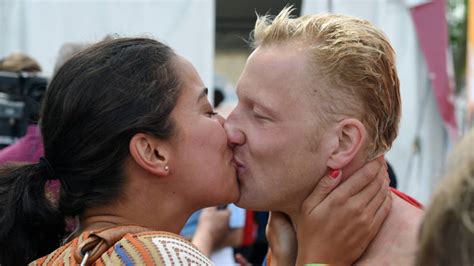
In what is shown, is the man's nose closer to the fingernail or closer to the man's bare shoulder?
the fingernail

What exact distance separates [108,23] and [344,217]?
13.0 feet

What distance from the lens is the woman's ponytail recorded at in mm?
1782

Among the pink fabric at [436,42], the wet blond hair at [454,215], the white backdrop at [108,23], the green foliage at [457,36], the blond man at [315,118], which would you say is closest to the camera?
the wet blond hair at [454,215]

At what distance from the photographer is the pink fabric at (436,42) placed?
5617mm

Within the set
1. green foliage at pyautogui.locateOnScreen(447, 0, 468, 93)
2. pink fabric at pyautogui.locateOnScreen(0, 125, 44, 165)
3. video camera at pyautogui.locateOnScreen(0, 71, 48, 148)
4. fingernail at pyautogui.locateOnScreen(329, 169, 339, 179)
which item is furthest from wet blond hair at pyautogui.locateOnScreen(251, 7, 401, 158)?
green foliage at pyautogui.locateOnScreen(447, 0, 468, 93)

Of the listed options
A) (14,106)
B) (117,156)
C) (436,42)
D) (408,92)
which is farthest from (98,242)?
(436,42)

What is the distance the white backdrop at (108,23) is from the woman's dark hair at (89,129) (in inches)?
139

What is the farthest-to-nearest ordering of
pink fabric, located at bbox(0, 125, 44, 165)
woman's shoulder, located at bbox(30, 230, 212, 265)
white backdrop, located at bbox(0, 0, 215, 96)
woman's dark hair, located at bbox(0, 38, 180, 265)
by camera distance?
white backdrop, located at bbox(0, 0, 215, 96) < pink fabric, located at bbox(0, 125, 44, 165) < woman's dark hair, located at bbox(0, 38, 180, 265) < woman's shoulder, located at bbox(30, 230, 212, 265)

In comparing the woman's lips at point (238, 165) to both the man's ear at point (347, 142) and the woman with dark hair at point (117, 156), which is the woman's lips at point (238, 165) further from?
the man's ear at point (347, 142)

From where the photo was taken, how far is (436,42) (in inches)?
224

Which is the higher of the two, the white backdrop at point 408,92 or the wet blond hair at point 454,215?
the wet blond hair at point 454,215

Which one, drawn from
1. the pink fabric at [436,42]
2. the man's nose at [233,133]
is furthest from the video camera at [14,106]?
the pink fabric at [436,42]

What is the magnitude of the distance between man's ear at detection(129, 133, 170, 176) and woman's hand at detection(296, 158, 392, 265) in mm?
408

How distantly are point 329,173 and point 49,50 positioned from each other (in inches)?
160
